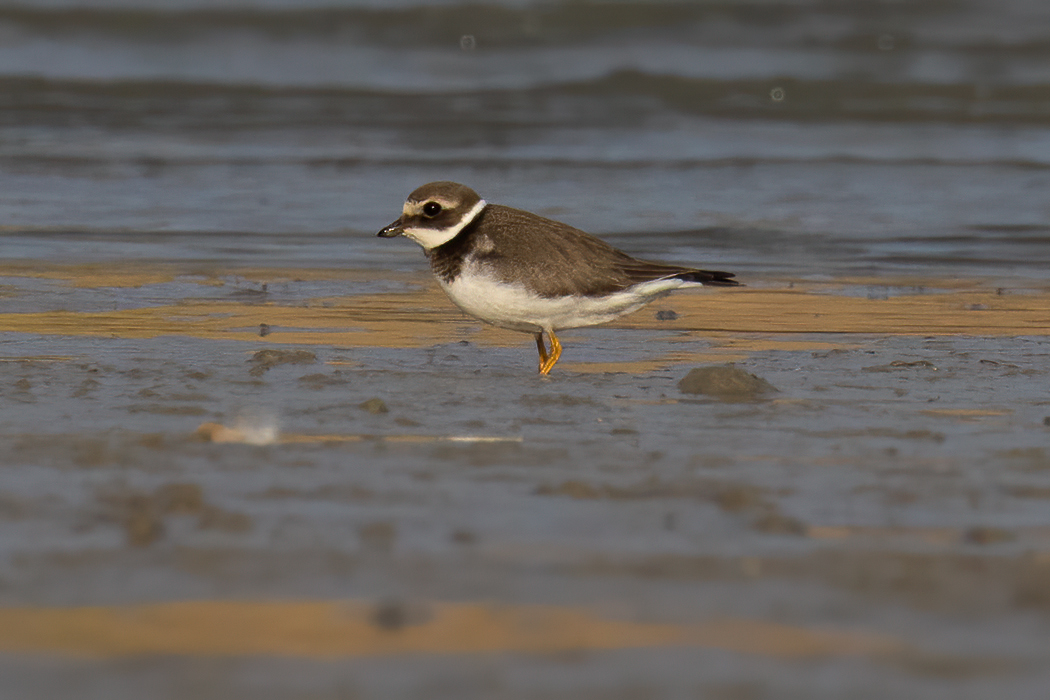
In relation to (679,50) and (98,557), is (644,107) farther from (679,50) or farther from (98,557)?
(98,557)

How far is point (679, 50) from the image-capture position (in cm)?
2080

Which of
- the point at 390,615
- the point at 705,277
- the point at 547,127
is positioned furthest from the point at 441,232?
the point at 547,127

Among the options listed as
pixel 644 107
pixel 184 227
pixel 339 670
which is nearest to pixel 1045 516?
pixel 339 670

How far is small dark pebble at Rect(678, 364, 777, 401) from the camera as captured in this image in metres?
5.27

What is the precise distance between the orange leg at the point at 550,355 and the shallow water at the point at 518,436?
0.60 ft

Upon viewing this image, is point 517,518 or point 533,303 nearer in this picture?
point 517,518

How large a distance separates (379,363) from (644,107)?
1206 cm

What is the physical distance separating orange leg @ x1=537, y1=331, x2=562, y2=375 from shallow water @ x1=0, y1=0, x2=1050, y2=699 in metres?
0.18

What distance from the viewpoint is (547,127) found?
53.2 feet

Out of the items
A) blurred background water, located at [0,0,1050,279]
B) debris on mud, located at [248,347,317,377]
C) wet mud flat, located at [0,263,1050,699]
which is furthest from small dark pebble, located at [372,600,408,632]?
blurred background water, located at [0,0,1050,279]

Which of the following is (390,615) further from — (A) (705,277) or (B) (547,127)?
(B) (547,127)

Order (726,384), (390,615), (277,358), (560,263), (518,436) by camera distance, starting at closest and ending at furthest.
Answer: (390,615) < (518,436) < (726,384) < (277,358) < (560,263)

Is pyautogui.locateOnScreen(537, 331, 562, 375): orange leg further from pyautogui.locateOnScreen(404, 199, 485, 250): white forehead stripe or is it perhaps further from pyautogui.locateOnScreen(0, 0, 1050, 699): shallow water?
pyautogui.locateOnScreen(404, 199, 485, 250): white forehead stripe

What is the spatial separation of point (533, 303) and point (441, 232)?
48 centimetres
